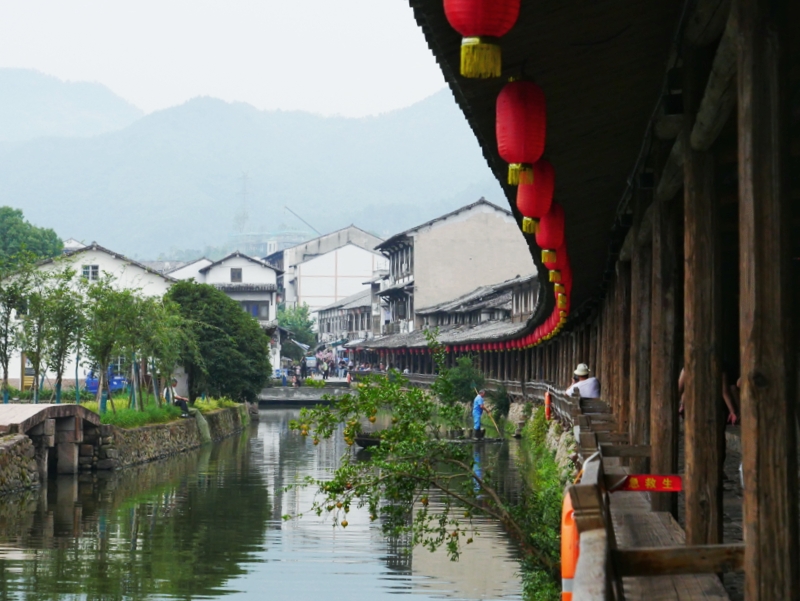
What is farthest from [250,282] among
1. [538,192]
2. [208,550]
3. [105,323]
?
[538,192]

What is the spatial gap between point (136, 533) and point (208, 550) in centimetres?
222

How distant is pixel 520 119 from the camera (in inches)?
285

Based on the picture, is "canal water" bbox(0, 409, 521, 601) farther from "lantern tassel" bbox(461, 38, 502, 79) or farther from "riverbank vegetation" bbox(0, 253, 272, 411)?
→ "lantern tassel" bbox(461, 38, 502, 79)

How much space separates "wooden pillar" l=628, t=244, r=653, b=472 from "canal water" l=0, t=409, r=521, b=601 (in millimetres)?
4367

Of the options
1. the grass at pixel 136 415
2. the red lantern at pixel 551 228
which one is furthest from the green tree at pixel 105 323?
the red lantern at pixel 551 228

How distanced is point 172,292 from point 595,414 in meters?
28.0

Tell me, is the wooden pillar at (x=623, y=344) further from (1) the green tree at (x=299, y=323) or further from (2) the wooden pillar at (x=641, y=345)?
(1) the green tree at (x=299, y=323)

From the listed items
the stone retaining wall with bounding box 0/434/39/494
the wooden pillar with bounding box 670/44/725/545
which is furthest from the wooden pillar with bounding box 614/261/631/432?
the stone retaining wall with bounding box 0/434/39/494

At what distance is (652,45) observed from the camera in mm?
7613

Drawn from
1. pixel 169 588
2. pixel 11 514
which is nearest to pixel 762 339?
pixel 169 588

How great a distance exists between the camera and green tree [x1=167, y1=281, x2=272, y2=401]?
40.6 meters

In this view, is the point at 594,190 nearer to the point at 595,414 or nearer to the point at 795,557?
the point at 595,414

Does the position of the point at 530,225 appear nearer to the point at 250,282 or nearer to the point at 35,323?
the point at 35,323

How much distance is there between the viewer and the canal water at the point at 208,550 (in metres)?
15.4
